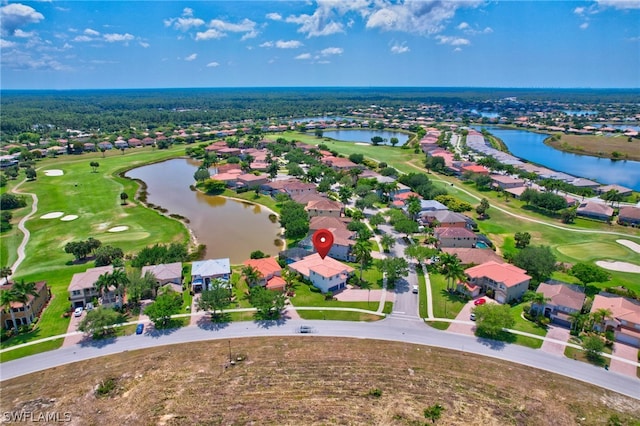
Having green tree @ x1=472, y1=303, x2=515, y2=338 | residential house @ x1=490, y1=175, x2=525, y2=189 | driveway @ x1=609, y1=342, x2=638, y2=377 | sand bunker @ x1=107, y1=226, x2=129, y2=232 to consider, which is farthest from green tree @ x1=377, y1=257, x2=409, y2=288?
residential house @ x1=490, y1=175, x2=525, y2=189

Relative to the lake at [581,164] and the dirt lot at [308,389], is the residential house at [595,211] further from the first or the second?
the dirt lot at [308,389]

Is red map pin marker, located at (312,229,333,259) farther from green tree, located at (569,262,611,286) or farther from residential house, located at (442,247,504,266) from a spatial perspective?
green tree, located at (569,262,611,286)

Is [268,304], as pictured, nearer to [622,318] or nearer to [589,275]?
[622,318]

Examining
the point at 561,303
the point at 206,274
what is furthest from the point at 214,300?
the point at 561,303

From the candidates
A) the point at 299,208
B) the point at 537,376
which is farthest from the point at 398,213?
the point at 537,376

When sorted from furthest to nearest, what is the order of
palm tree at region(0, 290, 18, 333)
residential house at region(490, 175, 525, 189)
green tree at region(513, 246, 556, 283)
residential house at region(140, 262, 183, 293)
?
residential house at region(490, 175, 525, 189) < green tree at region(513, 246, 556, 283) < residential house at region(140, 262, 183, 293) < palm tree at region(0, 290, 18, 333)

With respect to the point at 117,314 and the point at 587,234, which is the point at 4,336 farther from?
the point at 587,234
